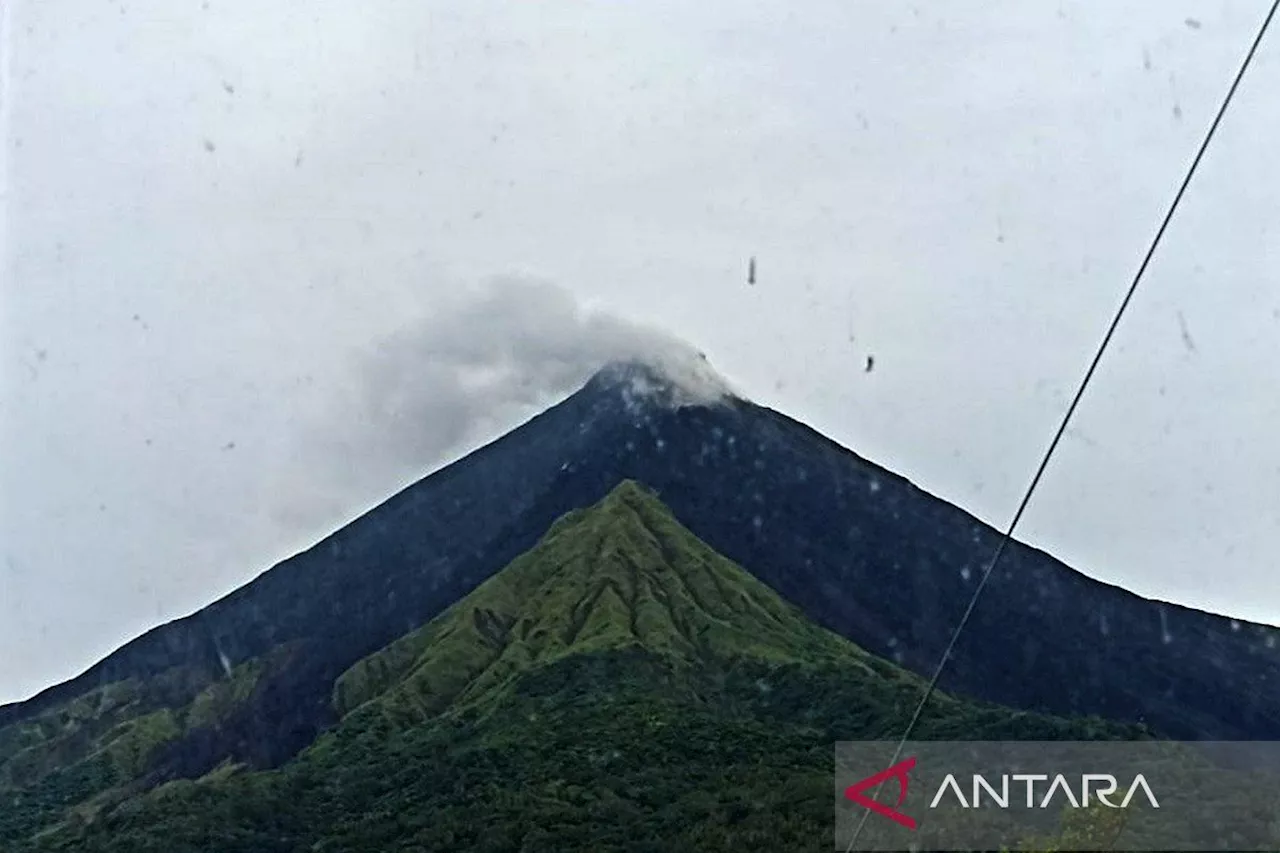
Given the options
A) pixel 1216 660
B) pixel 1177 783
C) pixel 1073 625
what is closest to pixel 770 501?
pixel 1073 625

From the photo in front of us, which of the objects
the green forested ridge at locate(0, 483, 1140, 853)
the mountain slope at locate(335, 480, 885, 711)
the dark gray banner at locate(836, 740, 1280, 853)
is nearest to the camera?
the dark gray banner at locate(836, 740, 1280, 853)

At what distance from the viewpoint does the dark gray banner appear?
19234 millimetres

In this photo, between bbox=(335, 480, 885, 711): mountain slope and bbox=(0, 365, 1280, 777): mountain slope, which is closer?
bbox=(335, 480, 885, 711): mountain slope

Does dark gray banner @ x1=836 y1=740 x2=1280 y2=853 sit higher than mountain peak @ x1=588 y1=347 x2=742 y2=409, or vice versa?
mountain peak @ x1=588 y1=347 x2=742 y2=409

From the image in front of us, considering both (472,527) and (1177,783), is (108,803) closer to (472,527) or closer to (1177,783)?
(472,527)

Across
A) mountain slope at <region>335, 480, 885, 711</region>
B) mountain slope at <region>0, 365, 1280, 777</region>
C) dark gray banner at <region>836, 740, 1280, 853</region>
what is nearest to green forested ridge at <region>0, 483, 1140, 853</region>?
mountain slope at <region>335, 480, 885, 711</region>

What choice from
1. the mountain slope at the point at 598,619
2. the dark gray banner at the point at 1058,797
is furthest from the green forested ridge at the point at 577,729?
the dark gray banner at the point at 1058,797

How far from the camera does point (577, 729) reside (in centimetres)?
5831

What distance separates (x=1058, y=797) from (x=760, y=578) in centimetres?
4920

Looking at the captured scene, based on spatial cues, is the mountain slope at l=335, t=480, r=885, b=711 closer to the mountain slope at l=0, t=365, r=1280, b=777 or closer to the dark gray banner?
the mountain slope at l=0, t=365, r=1280, b=777

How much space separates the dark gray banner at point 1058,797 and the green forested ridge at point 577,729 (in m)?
3.41

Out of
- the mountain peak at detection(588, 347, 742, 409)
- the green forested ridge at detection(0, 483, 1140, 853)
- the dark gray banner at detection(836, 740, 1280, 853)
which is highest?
the mountain peak at detection(588, 347, 742, 409)

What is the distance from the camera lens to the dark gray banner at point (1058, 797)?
1923 centimetres

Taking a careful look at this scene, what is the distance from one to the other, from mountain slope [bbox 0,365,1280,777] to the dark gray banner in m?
15.4
